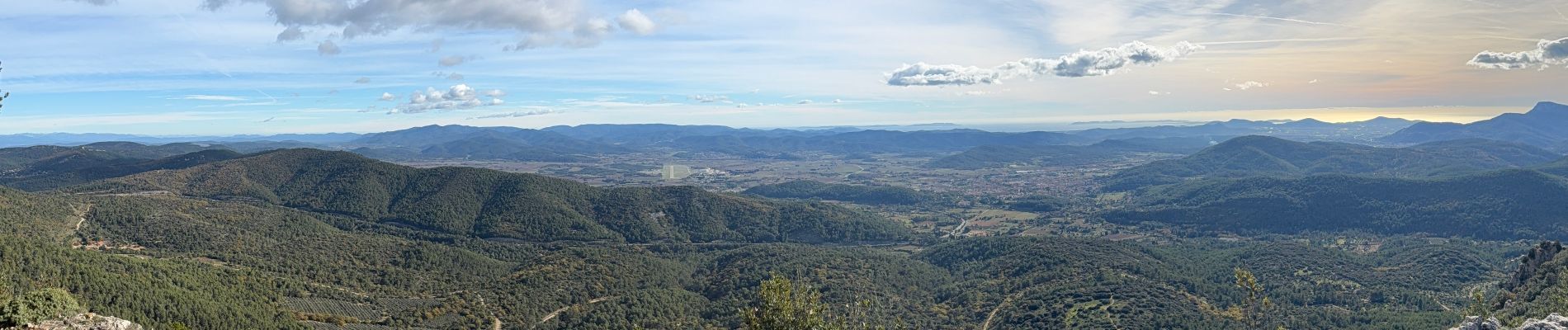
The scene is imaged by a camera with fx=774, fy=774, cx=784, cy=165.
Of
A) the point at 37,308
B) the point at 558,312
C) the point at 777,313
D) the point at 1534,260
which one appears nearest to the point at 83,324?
the point at 37,308

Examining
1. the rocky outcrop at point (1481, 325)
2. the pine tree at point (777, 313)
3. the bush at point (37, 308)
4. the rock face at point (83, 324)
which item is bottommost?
the rocky outcrop at point (1481, 325)

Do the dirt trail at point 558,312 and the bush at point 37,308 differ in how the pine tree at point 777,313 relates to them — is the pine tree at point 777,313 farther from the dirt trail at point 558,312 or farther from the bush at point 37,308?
the dirt trail at point 558,312

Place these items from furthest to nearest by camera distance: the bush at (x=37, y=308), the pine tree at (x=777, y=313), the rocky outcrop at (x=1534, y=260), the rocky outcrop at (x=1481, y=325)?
the rocky outcrop at (x=1534, y=260) → the rocky outcrop at (x=1481, y=325) → the pine tree at (x=777, y=313) → the bush at (x=37, y=308)

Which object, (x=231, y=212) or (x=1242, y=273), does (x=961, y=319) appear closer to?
(x=1242, y=273)

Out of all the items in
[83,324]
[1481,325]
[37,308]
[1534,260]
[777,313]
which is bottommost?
[1534,260]

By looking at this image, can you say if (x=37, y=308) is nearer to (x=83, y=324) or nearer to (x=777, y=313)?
(x=83, y=324)

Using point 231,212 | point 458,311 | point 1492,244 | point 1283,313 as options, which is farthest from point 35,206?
point 1492,244

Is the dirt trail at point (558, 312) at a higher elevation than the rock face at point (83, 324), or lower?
lower

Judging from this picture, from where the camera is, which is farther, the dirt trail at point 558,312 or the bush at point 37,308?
the dirt trail at point 558,312

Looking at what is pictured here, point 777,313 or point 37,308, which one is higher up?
point 37,308

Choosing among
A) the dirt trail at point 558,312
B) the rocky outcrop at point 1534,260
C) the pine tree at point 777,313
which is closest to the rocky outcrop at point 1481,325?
the rocky outcrop at point 1534,260
